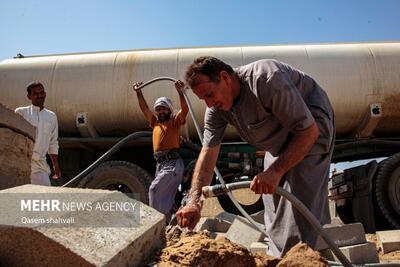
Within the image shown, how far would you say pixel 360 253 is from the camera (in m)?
3.32

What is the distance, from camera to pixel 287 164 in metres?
2.06

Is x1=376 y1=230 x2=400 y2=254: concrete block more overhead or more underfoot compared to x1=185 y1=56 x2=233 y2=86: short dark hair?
more underfoot

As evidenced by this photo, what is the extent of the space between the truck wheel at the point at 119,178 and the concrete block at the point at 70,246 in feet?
14.3

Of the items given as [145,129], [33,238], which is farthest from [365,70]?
[33,238]

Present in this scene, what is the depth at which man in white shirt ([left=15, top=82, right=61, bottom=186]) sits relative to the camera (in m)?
4.12

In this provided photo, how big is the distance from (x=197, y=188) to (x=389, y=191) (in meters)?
4.17

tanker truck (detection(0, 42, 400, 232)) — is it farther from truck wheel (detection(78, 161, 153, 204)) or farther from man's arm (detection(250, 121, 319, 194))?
man's arm (detection(250, 121, 319, 194))

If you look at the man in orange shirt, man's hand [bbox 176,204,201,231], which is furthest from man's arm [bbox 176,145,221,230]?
the man in orange shirt

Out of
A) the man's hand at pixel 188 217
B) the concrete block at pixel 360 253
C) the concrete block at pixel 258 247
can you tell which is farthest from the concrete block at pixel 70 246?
the concrete block at pixel 360 253

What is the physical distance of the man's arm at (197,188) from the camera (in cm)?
218

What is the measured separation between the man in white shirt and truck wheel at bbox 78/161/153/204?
1.73 metres

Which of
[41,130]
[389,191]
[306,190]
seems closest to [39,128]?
[41,130]

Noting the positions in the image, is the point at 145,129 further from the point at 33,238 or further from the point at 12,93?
the point at 33,238

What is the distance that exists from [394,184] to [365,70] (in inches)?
64.5
